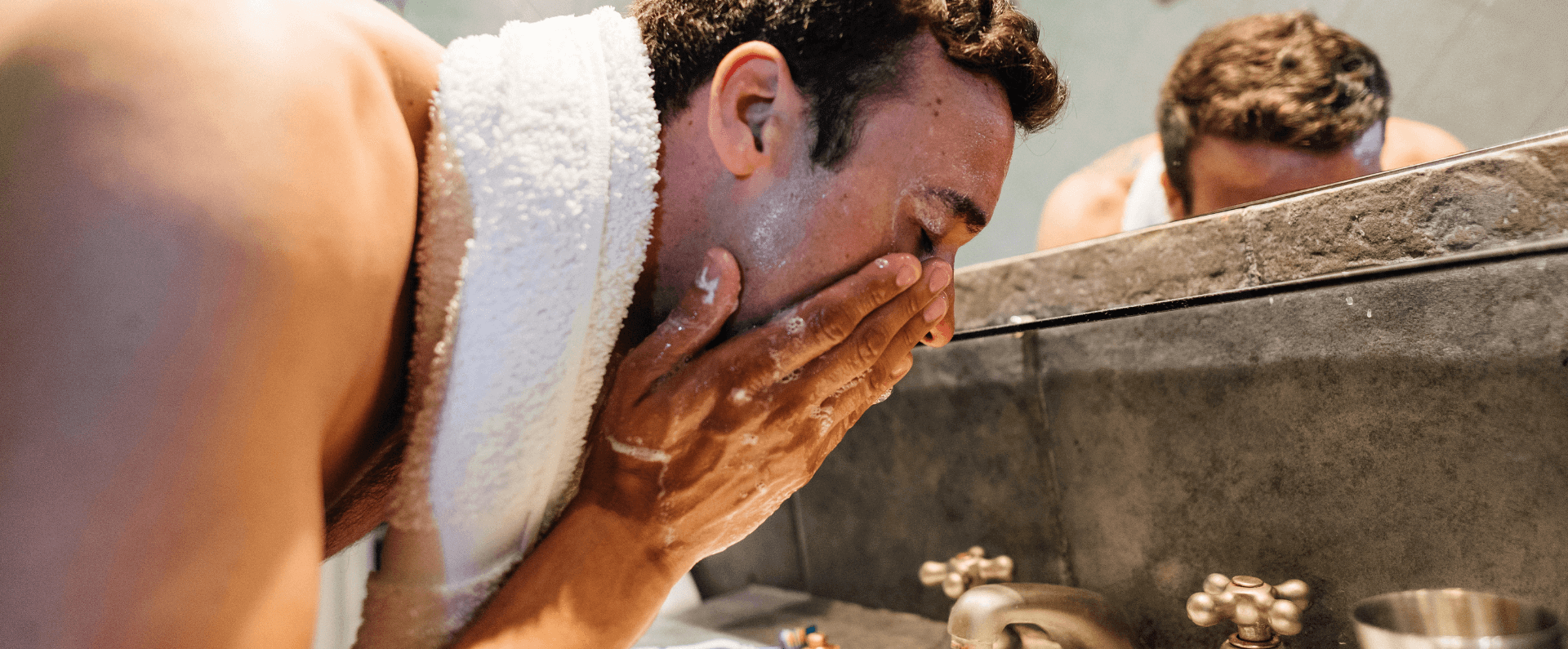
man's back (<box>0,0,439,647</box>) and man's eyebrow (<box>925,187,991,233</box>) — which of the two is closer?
man's back (<box>0,0,439,647</box>)

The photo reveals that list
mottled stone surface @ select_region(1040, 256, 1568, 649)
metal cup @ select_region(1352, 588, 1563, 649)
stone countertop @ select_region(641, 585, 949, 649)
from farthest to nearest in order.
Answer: stone countertop @ select_region(641, 585, 949, 649) → mottled stone surface @ select_region(1040, 256, 1568, 649) → metal cup @ select_region(1352, 588, 1563, 649)

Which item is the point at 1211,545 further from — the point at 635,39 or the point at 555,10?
the point at 555,10

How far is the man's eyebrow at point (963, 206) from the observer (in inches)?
23.0

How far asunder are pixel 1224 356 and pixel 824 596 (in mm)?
672

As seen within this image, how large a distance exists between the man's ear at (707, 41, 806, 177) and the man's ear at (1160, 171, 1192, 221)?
531 mm

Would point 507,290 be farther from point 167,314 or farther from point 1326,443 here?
point 1326,443

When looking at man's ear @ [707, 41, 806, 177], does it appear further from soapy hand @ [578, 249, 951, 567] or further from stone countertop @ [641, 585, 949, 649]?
stone countertop @ [641, 585, 949, 649]

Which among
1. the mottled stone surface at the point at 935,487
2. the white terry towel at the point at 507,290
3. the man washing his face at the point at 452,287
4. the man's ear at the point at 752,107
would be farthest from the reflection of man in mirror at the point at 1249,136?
the white terry towel at the point at 507,290

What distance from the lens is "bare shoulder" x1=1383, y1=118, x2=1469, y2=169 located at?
0.72 m

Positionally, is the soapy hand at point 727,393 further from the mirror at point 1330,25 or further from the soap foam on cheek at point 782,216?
the mirror at point 1330,25

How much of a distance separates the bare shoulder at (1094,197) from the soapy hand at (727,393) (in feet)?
1.65

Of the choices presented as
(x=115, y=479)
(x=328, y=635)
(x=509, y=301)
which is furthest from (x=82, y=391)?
(x=328, y=635)

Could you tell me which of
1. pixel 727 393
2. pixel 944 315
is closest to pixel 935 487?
pixel 944 315

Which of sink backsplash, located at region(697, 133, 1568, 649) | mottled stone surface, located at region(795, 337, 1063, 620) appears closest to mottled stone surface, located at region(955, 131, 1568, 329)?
sink backsplash, located at region(697, 133, 1568, 649)
